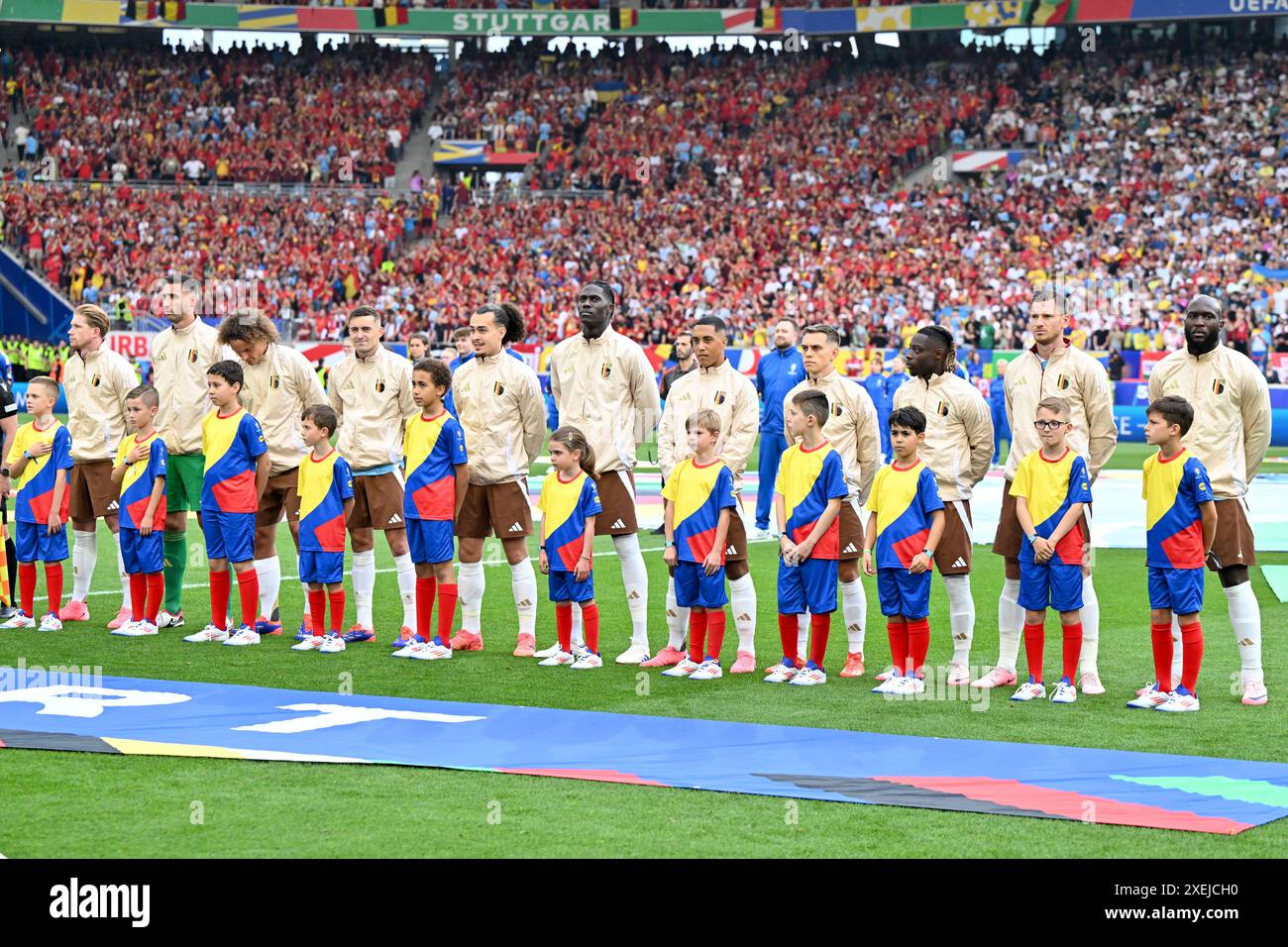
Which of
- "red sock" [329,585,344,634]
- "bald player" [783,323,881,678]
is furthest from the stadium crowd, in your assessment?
"red sock" [329,585,344,634]

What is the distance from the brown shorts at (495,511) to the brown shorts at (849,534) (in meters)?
2.03

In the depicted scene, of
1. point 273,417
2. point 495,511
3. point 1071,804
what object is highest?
point 273,417

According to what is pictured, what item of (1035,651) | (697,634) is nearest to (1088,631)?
(1035,651)

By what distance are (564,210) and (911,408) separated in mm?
34688

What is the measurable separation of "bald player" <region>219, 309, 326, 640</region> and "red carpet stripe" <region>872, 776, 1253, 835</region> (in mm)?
5552

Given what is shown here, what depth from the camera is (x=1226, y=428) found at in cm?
880

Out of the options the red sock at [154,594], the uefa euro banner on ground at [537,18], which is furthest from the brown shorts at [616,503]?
the uefa euro banner on ground at [537,18]

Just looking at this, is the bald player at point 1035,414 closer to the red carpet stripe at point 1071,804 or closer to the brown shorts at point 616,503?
the brown shorts at point 616,503

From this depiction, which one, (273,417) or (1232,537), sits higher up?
(273,417)

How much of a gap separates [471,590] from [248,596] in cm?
151

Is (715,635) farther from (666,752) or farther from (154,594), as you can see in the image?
(154,594)

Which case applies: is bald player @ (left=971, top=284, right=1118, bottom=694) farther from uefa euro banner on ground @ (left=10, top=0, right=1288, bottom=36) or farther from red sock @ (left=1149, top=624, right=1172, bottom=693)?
uefa euro banner on ground @ (left=10, top=0, right=1288, bottom=36)

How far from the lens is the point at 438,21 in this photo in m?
47.2
